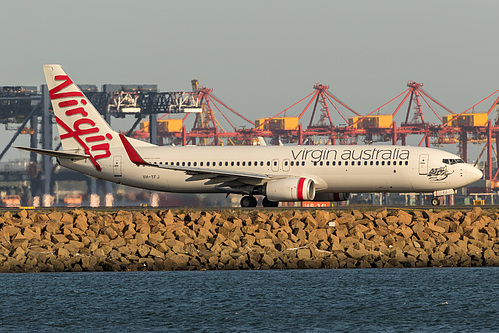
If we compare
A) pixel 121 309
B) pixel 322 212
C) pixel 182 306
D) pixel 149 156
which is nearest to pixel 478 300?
pixel 182 306

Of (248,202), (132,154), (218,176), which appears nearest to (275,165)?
(248,202)

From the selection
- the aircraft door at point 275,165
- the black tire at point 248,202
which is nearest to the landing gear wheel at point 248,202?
the black tire at point 248,202

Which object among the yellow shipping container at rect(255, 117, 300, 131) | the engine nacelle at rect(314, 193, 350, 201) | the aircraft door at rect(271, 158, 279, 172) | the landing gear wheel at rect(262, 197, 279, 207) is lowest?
the landing gear wheel at rect(262, 197, 279, 207)

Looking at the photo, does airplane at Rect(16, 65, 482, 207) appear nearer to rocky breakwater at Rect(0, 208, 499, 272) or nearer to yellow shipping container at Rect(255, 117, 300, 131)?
rocky breakwater at Rect(0, 208, 499, 272)

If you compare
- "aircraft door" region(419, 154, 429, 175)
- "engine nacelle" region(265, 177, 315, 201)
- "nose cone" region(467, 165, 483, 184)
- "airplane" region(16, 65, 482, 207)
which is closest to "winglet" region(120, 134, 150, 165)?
"airplane" region(16, 65, 482, 207)

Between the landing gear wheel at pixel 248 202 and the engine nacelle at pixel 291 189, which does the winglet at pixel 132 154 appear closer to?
the landing gear wheel at pixel 248 202

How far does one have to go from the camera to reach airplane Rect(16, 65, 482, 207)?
145 feet

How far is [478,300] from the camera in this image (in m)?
24.8

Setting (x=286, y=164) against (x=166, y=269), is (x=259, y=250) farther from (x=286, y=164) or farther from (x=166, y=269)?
(x=286, y=164)

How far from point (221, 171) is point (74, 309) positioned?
864 inches

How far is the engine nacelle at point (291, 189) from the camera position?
4362 cm

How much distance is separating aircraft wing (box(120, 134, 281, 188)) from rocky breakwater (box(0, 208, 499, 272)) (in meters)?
5.56

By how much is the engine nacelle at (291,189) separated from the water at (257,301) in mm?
13760

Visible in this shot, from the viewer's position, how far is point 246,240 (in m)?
33.1
